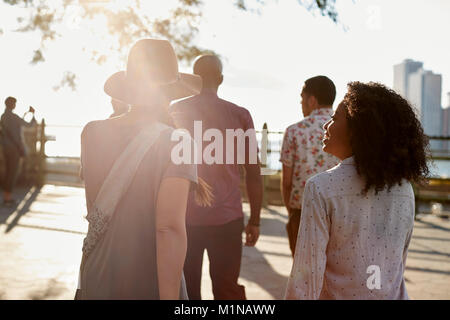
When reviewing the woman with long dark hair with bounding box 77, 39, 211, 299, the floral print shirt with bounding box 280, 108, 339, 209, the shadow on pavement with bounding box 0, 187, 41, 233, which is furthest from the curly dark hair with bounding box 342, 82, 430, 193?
the shadow on pavement with bounding box 0, 187, 41, 233

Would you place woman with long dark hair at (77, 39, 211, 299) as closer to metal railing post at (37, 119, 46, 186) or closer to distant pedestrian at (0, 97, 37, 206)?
distant pedestrian at (0, 97, 37, 206)

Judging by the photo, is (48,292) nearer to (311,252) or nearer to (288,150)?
(288,150)

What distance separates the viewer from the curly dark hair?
2.07 m

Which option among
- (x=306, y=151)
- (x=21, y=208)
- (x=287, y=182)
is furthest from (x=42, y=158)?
(x=306, y=151)

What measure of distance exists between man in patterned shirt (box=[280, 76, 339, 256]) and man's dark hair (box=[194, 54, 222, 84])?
A: 750 mm

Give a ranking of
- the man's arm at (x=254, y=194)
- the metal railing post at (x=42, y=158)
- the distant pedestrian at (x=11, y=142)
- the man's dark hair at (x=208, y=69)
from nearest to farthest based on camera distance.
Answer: the man's dark hair at (x=208, y=69) < the man's arm at (x=254, y=194) < the distant pedestrian at (x=11, y=142) < the metal railing post at (x=42, y=158)

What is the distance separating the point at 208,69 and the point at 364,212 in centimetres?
187

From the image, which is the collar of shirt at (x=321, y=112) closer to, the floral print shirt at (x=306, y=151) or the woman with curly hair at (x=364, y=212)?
the floral print shirt at (x=306, y=151)

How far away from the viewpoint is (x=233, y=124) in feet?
11.7

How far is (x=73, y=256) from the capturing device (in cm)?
715

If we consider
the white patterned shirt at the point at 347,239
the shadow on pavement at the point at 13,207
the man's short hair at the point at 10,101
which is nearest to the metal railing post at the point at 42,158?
the shadow on pavement at the point at 13,207

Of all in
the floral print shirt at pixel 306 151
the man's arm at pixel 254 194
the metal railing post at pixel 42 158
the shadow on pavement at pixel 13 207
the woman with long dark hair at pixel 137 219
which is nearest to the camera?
the woman with long dark hair at pixel 137 219

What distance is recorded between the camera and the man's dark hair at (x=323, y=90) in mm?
4113

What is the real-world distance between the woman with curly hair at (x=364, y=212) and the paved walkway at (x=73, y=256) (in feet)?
11.4
